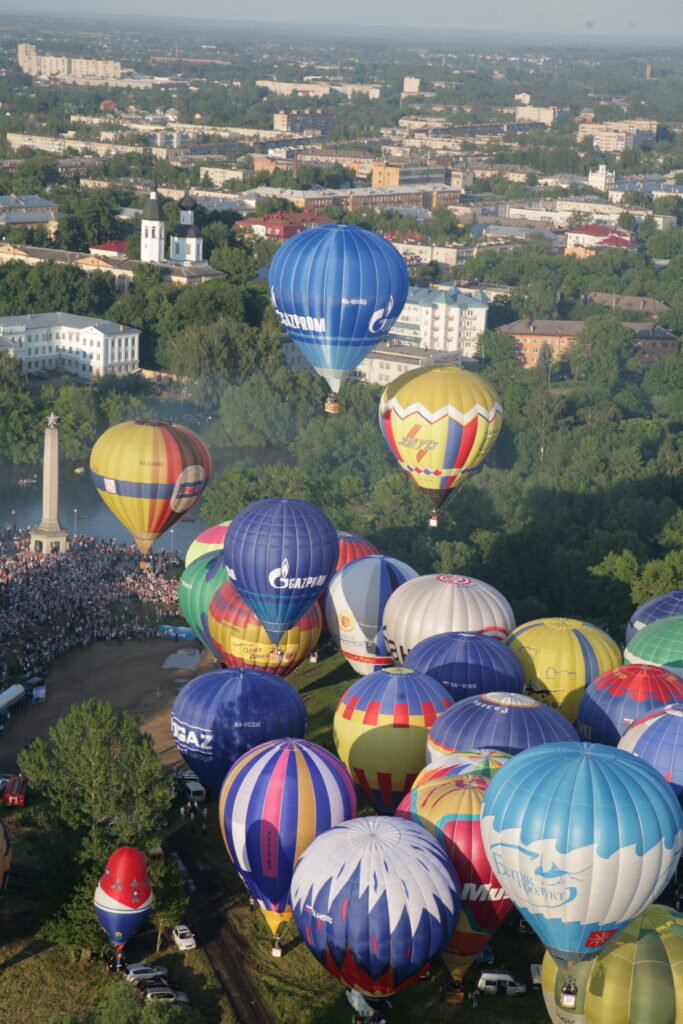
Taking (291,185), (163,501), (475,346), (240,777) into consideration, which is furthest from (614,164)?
(240,777)

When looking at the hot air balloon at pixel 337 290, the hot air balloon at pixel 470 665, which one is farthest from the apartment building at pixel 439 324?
the hot air balloon at pixel 470 665

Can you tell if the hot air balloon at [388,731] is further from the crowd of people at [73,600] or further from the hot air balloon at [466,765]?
the crowd of people at [73,600]

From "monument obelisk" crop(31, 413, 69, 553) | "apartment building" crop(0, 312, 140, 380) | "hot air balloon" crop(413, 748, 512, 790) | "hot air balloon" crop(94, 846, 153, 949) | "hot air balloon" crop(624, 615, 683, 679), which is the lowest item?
"apartment building" crop(0, 312, 140, 380)

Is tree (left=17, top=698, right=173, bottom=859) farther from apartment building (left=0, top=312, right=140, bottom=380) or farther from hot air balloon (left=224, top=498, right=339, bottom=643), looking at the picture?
apartment building (left=0, top=312, right=140, bottom=380)

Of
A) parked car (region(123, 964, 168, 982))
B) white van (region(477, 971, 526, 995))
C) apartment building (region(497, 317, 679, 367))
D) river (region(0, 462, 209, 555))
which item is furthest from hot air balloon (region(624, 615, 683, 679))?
apartment building (region(497, 317, 679, 367))

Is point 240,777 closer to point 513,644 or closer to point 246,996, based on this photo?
point 246,996

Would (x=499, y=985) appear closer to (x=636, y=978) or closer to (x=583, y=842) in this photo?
(x=636, y=978)

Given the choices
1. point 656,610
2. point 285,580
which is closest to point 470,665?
point 285,580
